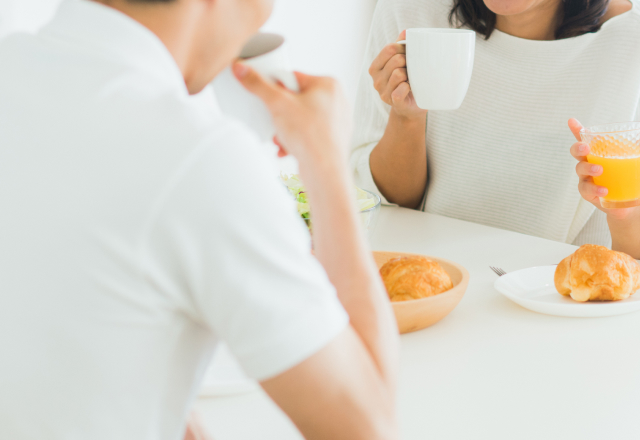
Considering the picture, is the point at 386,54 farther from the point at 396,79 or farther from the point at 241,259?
the point at 241,259

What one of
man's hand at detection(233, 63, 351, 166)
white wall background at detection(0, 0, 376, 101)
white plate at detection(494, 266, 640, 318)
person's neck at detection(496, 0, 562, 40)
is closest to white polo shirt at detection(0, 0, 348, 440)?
man's hand at detection(233, 63, 351, 166)

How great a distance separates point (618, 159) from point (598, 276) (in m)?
0.28

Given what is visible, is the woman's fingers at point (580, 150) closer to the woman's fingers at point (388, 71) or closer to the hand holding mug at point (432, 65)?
the hand holding mug at point (432, 65)

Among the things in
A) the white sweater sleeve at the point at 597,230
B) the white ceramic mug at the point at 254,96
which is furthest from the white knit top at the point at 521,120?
the white ceramic mug at the point at 254,96

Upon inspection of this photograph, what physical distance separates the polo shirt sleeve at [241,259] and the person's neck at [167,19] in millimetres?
128

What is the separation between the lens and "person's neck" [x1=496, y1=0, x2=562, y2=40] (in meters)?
1.62

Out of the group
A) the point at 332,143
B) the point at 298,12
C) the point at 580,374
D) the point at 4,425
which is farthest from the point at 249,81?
the point at 298,12

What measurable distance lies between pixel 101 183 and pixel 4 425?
215 mm

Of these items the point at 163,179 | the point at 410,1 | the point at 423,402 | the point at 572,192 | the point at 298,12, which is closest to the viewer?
the point at 163,179

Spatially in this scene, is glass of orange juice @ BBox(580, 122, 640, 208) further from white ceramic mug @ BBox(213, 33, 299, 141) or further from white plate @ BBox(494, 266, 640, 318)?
white ceramic mug @ BBox(213, 33, 299, 141)

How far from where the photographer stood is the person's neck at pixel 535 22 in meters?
1.62

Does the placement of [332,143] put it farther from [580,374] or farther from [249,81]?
[580,374]

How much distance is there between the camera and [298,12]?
10.8 feet

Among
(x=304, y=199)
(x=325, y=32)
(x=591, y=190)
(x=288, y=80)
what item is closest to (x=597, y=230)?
(x=591, y=190)
